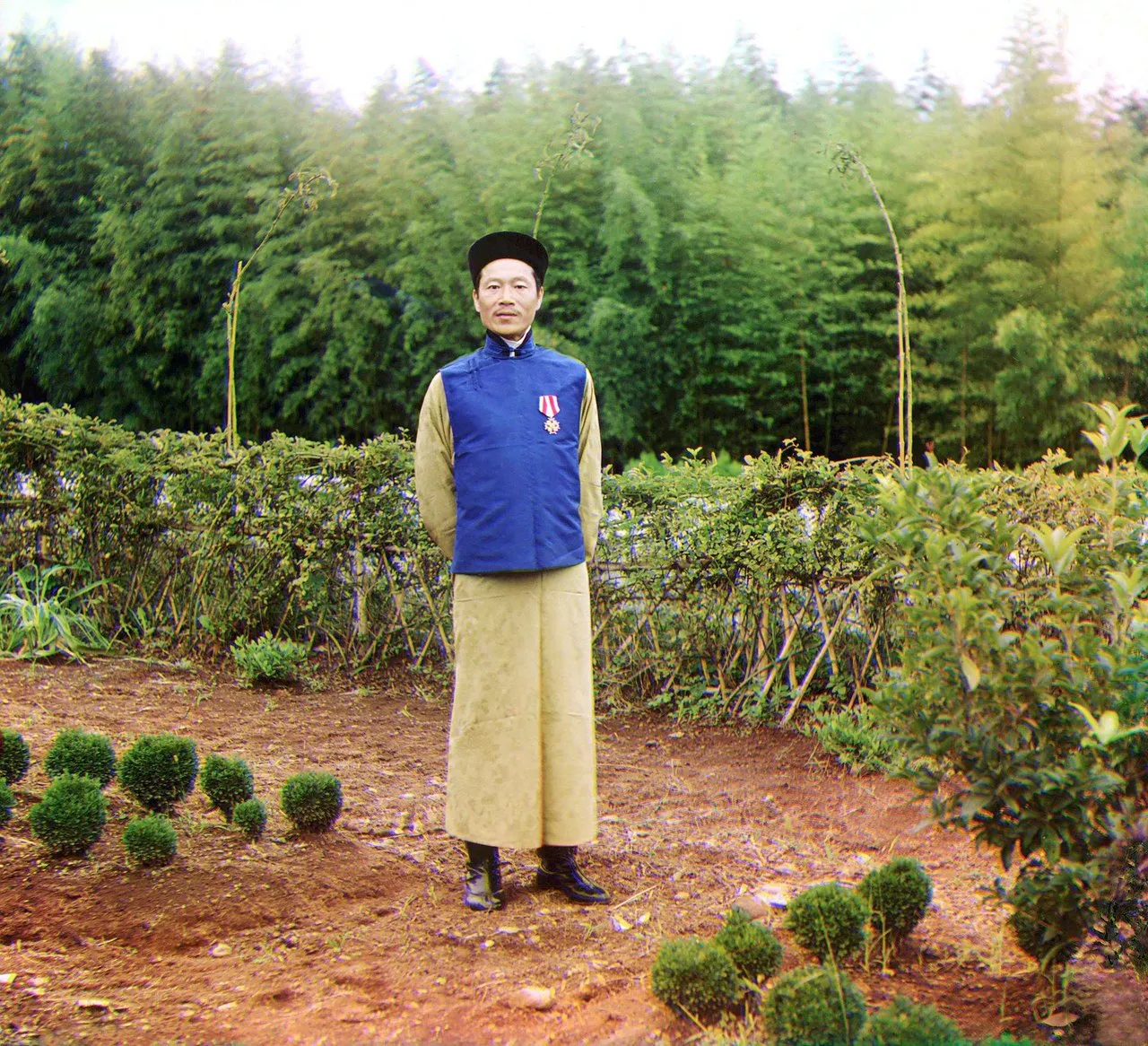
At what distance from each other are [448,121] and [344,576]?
27.6ft

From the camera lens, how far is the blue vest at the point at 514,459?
277 centimetres

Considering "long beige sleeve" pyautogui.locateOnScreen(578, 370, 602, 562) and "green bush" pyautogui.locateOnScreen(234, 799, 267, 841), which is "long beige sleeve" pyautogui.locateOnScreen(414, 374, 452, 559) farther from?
"green bush" pyautogui.locateOnScreen(234, 799, 267, 841)

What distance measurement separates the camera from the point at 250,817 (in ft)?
10.2

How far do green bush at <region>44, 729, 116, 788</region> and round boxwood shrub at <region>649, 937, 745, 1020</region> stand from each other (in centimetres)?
Result: 179

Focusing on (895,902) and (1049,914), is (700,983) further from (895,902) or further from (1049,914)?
(1049,914)

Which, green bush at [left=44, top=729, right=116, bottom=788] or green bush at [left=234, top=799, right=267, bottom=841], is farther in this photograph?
green bush at [left=44, top=729, right=116, bottom=788]

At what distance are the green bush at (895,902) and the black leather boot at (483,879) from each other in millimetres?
858

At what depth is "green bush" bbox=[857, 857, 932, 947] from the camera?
2.45m

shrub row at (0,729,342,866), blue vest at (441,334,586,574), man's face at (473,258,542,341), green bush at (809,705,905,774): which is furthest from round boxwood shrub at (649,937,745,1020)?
green bush at (809,705,905,774)

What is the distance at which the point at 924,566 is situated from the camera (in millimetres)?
2311

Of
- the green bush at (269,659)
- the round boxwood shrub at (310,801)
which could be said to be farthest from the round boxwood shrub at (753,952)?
the green bush at (269,659)

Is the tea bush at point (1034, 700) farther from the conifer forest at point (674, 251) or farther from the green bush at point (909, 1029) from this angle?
the conifer forest at point (674, 251)

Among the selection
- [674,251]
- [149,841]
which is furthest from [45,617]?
[674,251]

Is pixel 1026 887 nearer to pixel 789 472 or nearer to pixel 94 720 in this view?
pixel 789 472
